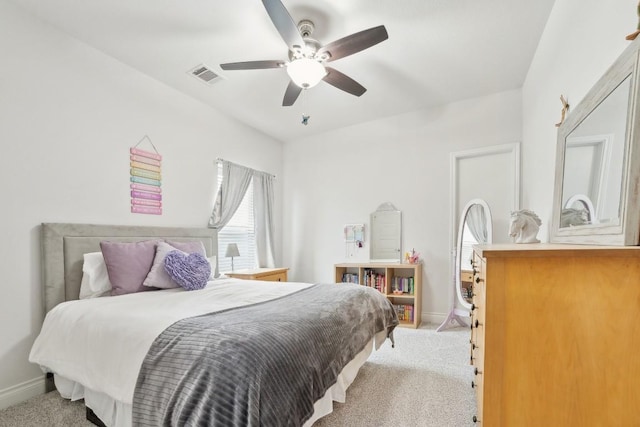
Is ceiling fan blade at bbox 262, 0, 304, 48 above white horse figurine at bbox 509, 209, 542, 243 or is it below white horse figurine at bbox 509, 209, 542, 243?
above

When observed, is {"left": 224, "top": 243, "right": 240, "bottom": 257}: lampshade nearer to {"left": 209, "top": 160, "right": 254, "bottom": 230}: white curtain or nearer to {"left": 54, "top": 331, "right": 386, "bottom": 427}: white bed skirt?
{"left": 209, "top": 160, "right": 254, "bottom": 230}: white curtain

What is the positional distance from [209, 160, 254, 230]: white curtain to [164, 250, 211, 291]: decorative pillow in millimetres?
1111

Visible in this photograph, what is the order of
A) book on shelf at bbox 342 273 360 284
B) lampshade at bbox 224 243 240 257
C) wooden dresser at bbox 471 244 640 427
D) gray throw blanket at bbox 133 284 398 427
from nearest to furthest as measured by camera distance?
wooden dresser at bbox 471 244 640 427 < gray throw blanket at bbox 133 284 398 427 < lampshade at bbox 224 243 240 257 < book on shelf at bbox 342 273 360 284

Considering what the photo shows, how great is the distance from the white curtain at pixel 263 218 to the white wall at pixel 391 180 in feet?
1.51

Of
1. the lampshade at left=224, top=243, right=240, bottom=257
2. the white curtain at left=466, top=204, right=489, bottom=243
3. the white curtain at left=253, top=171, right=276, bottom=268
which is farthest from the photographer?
the white curtain at left=253, top=171, right=276, bottom=268

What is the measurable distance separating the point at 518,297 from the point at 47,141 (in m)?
3.13

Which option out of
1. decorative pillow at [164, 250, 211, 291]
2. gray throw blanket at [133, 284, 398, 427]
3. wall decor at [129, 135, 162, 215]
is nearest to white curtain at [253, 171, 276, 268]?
wall decor at [129, 135, 162, 215]

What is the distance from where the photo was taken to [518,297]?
0.99m

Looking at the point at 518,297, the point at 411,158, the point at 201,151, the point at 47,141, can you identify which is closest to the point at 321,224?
the point at 411,158

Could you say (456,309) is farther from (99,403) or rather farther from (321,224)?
(99,403)

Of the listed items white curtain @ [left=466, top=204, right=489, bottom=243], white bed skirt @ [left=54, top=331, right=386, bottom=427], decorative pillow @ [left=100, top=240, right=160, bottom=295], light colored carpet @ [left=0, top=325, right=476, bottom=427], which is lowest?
light colored carpet @ [left=0, top=325, right=476, bottom=427]

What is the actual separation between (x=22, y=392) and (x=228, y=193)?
246 cm

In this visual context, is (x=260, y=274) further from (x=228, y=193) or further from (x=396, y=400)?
(x=396, y=400)

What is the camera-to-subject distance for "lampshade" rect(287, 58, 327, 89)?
2.06 metres
